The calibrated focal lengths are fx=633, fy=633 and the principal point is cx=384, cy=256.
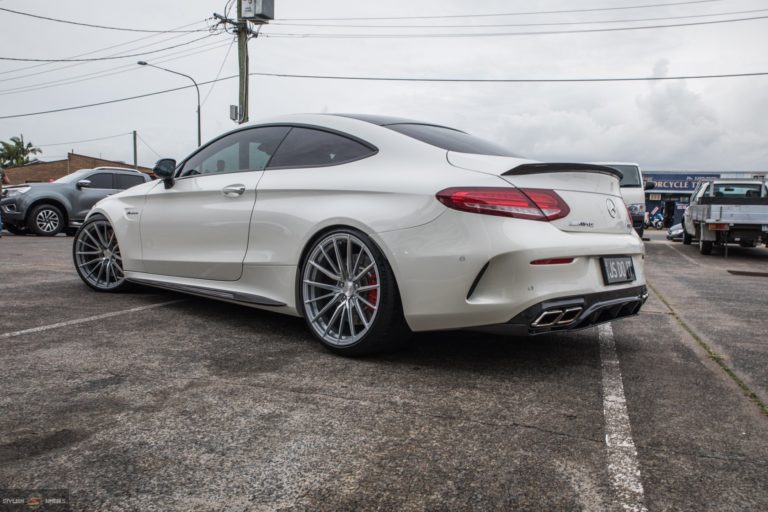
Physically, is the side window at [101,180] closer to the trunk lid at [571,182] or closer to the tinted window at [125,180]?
the tinted window at [125,180]

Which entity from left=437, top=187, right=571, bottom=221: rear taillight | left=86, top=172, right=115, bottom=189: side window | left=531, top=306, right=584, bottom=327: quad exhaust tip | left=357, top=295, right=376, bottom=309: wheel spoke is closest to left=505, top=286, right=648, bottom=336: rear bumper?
left=531, top=306, right=584, bottom=327: quad exhaust tip

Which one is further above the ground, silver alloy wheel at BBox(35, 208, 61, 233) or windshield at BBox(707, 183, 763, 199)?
windshield at BBox(707, 183, 763, 199)

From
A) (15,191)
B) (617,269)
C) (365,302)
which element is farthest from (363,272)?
(15,191)

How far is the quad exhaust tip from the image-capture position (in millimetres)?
3090

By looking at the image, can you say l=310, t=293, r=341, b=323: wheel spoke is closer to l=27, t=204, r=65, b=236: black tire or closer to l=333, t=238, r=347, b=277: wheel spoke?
l=333, t=238, r=347, b=277: wheel spoke

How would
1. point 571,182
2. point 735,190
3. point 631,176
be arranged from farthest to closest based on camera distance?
point 735,190, point 631,176, point 571,182

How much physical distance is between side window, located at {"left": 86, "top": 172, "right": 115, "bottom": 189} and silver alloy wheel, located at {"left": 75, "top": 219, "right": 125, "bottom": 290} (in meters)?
10.8

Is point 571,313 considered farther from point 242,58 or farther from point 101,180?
point 242,58

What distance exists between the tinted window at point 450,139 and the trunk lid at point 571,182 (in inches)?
6.6

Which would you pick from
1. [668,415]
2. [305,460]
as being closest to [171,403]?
[305,460]

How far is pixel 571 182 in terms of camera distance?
3443mm

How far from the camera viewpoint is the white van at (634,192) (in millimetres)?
13802

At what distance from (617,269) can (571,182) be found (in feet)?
1.85

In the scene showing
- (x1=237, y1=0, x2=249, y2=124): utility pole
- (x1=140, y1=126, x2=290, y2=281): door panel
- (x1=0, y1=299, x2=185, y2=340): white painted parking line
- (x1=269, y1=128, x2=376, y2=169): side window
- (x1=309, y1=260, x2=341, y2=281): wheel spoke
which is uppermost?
(x1=237, y1=0, x2=249, y2=124): utility pole
